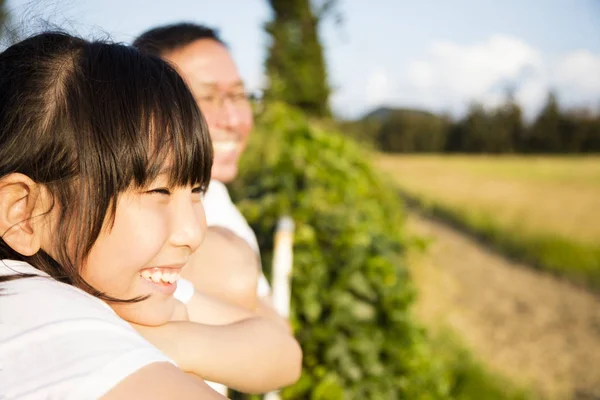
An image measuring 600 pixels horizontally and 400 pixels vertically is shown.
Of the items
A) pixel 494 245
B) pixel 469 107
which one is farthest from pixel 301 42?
pixel 469 107

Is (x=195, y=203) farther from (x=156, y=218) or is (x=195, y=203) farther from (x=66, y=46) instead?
(x=66, y=46)

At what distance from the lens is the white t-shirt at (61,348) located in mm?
705

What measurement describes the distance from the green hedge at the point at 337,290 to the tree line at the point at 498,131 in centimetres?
3816

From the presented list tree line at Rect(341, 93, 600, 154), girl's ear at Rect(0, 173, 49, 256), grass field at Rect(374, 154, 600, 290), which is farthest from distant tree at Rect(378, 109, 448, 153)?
girl's ear at Rect(0, 173, 49, 256)

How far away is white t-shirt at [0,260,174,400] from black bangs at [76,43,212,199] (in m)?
0.20

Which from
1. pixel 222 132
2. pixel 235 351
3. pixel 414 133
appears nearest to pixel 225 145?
pixel 222 132

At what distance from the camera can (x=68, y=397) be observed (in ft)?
2.30

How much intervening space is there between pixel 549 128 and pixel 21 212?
46.8m

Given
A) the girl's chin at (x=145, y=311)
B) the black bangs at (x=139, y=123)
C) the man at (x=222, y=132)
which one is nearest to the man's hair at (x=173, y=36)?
the man at (x=222, y=132)

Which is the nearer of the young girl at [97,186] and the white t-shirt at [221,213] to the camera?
the young girl at [97,186]

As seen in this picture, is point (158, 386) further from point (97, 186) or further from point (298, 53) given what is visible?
point (298, 53)

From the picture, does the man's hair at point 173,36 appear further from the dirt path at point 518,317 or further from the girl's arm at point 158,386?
the dirt path at point 518,317

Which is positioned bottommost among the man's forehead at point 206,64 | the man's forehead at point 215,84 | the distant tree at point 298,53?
the man's forehead at point 215,84

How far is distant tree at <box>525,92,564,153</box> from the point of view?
43.2 metres
